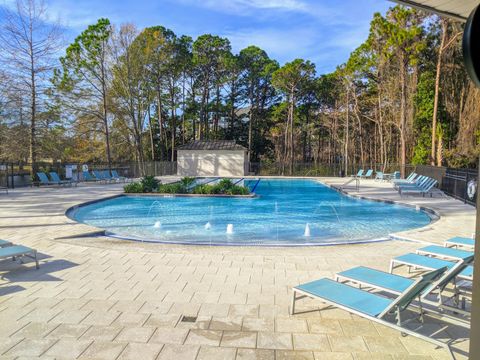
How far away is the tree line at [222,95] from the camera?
20516mm

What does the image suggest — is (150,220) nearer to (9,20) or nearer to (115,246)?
(115,246)

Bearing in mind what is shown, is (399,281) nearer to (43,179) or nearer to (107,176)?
(43,179)

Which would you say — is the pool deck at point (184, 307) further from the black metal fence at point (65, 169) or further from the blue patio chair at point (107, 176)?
the blue patio chair at point (107, 176)

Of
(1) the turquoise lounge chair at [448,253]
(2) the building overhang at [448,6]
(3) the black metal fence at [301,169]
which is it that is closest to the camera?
(2) the building overhang at [448,6]

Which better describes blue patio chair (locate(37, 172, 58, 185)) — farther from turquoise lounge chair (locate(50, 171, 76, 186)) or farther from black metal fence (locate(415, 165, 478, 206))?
black metal fence (locate(415, 165, 478, 206))

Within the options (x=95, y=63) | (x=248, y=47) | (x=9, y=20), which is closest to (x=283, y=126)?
(x=248, y=47)

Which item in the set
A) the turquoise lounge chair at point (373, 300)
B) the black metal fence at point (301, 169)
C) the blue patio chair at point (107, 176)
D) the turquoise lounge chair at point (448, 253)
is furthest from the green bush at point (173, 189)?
the black metal fence at point (301, 169)

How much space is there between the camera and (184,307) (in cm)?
359

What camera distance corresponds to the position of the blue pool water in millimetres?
8422

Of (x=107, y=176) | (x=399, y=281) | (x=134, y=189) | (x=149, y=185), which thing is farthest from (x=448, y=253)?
(x=107, y=176)

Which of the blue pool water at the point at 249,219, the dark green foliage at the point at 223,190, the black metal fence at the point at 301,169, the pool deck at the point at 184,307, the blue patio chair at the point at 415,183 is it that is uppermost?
the black metal fence at the point at 301,169

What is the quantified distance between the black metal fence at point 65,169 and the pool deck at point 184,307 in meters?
13.8

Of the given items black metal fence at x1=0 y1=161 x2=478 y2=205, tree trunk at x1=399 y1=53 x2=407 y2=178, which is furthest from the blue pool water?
tree trunk at x1=399 y1=53 x2=407 y2=178

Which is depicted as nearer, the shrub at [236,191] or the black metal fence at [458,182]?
the black metal fence at [458,182]
